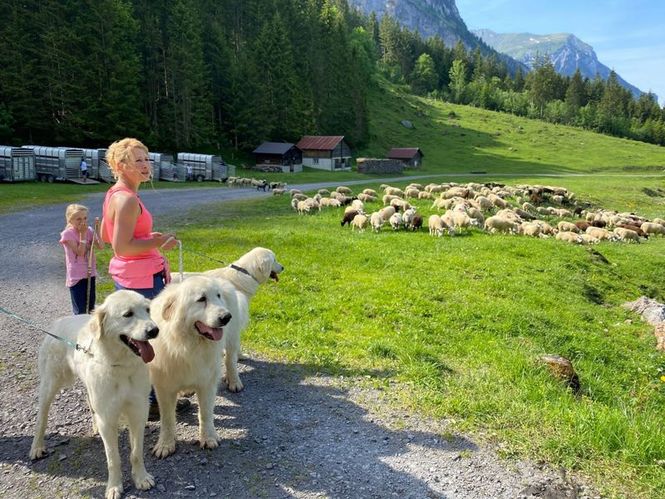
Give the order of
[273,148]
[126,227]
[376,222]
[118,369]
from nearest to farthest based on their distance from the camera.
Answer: [118,369] → [126,227] → [376,222] → [273,148]

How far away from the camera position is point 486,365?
7547 millimetres

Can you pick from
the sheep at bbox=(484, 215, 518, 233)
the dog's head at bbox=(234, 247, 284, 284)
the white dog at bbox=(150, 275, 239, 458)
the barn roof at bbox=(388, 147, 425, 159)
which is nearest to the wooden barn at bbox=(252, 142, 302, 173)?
the barn roof at bbox=(388, 147, 425, 159)

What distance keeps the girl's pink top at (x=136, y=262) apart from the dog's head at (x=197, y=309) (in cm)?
53

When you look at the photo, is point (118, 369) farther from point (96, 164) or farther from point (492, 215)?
point (96, 164)

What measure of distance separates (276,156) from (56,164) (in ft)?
99.0

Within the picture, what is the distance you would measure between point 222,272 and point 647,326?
1045cm

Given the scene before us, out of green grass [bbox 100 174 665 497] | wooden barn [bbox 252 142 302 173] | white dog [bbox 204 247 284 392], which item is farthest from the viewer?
wooden barn [bbox 252 142 302 173]

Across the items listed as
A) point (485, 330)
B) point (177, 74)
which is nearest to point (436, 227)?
point (485, 330)

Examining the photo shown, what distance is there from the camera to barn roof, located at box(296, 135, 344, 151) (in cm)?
6788

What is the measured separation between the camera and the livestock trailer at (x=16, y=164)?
31.9m

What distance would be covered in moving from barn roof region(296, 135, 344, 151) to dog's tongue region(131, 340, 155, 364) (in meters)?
64.9

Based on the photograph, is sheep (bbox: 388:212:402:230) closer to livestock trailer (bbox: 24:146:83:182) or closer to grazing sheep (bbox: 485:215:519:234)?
grazing sheep (bbox: 485:215:519:234)

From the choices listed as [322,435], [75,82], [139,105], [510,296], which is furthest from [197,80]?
[322,435]

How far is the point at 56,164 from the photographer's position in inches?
1361
